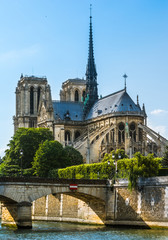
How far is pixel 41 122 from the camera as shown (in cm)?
11606

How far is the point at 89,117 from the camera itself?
11050 cm

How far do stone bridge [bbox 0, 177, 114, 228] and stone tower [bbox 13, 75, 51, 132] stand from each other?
2960 inches

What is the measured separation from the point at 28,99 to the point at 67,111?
20913 mm

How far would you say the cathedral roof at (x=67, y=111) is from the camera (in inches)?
4370

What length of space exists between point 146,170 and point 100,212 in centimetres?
691

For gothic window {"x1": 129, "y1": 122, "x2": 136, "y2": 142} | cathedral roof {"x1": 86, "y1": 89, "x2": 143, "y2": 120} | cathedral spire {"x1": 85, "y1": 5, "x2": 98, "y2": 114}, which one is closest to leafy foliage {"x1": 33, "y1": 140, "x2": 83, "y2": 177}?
gothic window {"x1": 129, "y1": 122, "x2": 136, "y2": 142}

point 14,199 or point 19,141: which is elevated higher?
point 19,141

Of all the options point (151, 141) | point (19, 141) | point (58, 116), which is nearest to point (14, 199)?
point (19, 141)

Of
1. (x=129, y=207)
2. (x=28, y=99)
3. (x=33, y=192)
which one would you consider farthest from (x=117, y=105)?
(x=33, y=192)

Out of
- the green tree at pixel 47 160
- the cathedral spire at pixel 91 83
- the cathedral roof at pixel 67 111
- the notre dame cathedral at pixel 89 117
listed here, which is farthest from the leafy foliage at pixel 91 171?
the cathedral spire at pixel 91 83

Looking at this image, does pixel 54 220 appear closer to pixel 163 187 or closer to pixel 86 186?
pixel 86 186

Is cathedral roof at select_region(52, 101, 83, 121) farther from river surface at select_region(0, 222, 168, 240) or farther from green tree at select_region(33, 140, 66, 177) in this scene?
river surface at select_region(0, 222, 168, 240)

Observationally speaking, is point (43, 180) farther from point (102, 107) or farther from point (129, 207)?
point (102, 107)

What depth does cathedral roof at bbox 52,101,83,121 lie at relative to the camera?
111 meters
